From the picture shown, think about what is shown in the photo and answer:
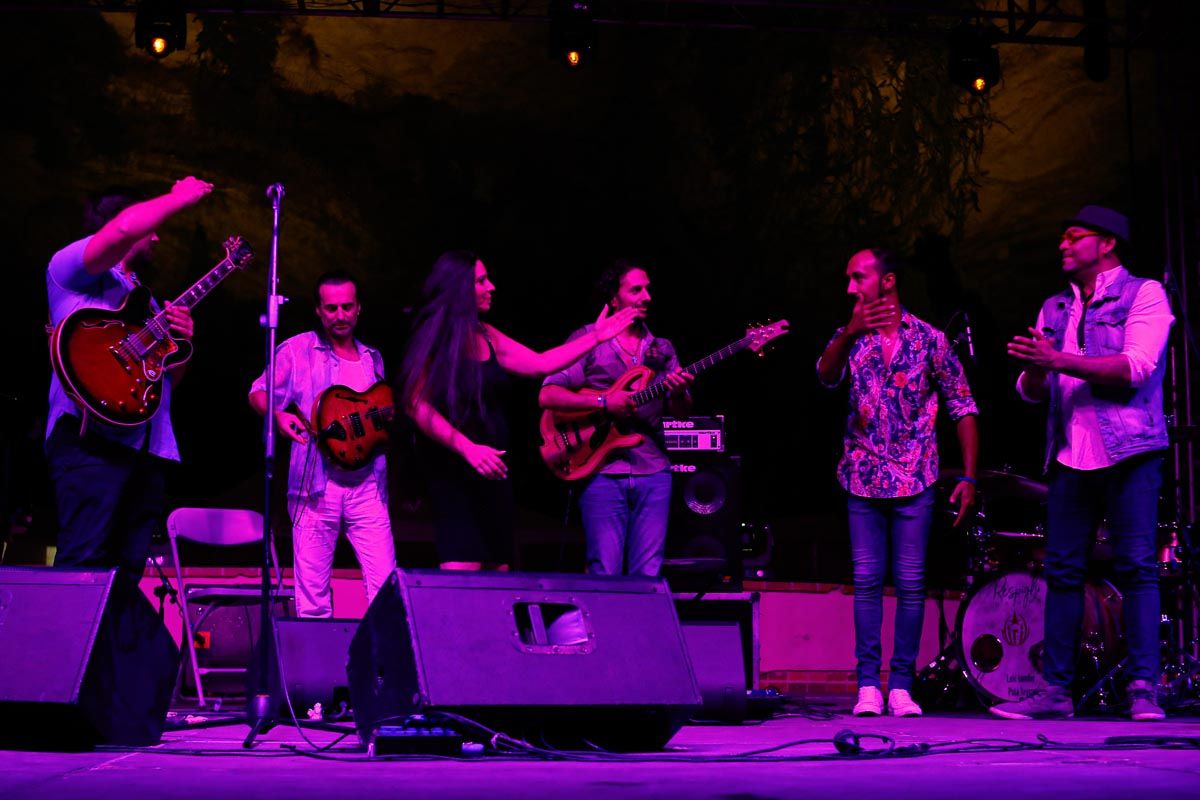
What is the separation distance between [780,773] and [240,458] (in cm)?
781

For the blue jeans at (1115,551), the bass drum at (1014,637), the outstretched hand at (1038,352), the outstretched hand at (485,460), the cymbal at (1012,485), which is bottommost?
the bass drum at (1014,637)

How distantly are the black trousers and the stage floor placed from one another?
2.05ft

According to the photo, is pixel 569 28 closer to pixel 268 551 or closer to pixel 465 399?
pixel 465 399

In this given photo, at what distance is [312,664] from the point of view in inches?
190

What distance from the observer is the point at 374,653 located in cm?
362

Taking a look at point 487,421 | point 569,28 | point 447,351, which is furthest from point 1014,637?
point 569,28

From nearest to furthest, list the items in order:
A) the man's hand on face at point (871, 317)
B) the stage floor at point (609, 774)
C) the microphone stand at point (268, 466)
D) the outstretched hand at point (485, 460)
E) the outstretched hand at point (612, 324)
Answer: the stage floor at point (609, 774)
the microphone stand at point (268, 466)
the outstretched hand at point (485, 460)
the outstretched hand at point (612, 324)
the man's hand on face at point (871, 317)

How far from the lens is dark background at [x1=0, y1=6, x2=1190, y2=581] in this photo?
1034 centimetres

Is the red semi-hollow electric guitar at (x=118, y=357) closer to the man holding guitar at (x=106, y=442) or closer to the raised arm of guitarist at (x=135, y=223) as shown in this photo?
the man holding guitar at (x=106, y=442)

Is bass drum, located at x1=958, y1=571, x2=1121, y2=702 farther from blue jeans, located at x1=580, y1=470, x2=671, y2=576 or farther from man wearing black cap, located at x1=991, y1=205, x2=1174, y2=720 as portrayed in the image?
blue jeans, located at x1=580, y1=470, x2=671, y2=576

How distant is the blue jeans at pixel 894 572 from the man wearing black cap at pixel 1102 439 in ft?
1.48

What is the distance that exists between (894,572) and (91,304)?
3.12 m

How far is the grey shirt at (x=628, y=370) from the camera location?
18.0ft

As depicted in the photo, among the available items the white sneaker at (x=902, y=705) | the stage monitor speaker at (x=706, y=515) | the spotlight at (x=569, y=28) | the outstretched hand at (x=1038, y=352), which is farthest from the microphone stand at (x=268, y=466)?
the spotlight at (x=569, y=28)
